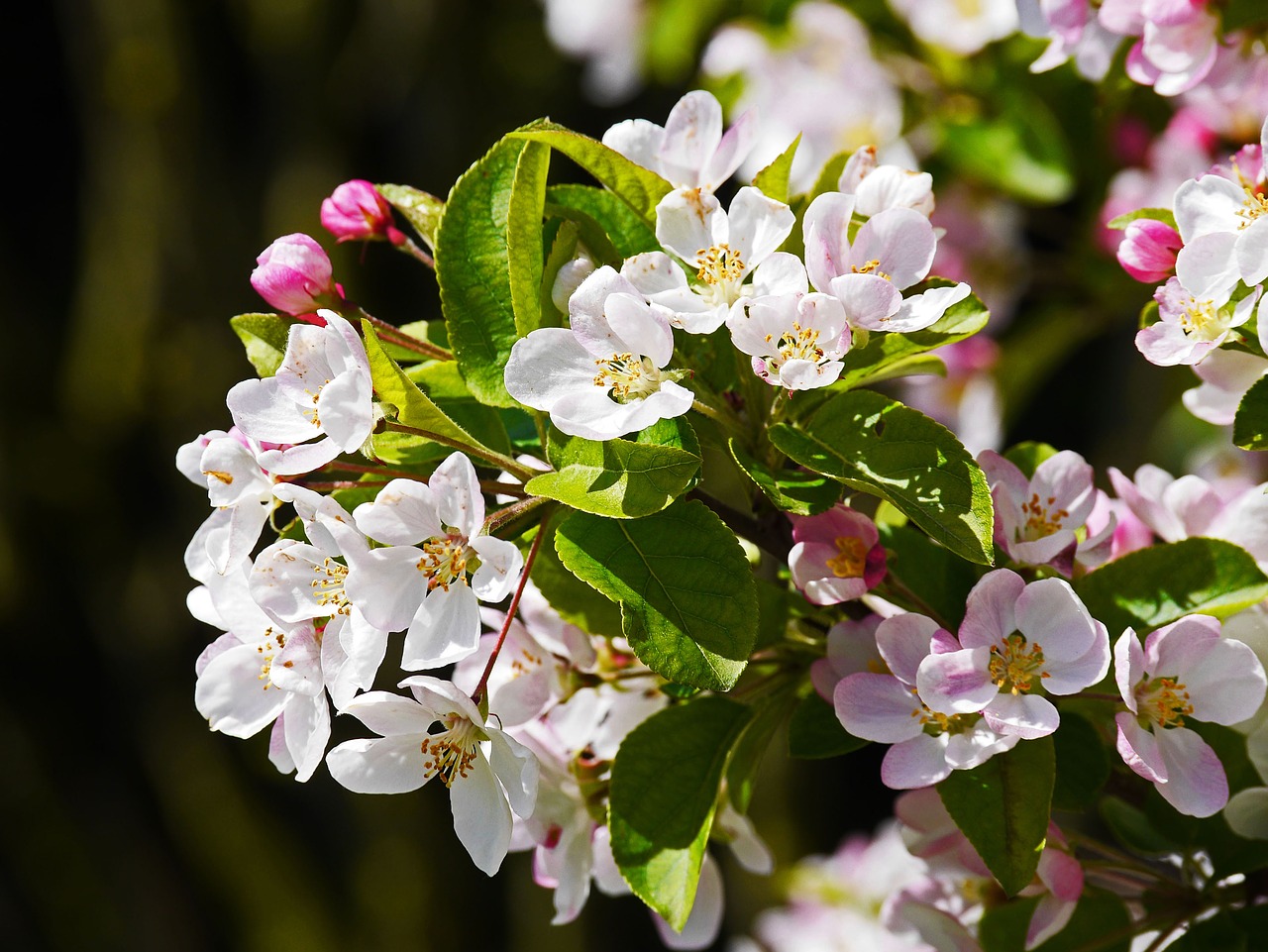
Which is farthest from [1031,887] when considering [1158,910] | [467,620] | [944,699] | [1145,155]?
[1145,155]

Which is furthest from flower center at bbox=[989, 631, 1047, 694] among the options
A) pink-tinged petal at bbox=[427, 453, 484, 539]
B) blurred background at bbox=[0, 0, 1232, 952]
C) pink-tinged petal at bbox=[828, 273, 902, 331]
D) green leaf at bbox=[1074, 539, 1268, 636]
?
blurred background at bbox=[0, 0, 1232, 952]

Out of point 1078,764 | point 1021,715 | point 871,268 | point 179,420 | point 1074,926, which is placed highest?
point 871,268

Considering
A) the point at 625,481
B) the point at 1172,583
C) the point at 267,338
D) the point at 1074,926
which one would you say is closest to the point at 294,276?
the point at 267,338

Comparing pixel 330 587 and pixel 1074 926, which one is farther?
pixel 1074 926

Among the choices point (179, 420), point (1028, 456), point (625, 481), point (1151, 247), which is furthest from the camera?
point (179, 420)

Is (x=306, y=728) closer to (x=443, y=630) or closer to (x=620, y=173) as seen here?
(x=443, y=630)

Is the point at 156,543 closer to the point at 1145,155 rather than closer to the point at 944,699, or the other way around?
the point at 1145,155

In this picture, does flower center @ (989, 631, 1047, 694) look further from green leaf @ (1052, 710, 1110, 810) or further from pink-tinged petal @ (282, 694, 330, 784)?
pink-tinged petal @ (282, 694, 330, 784)
